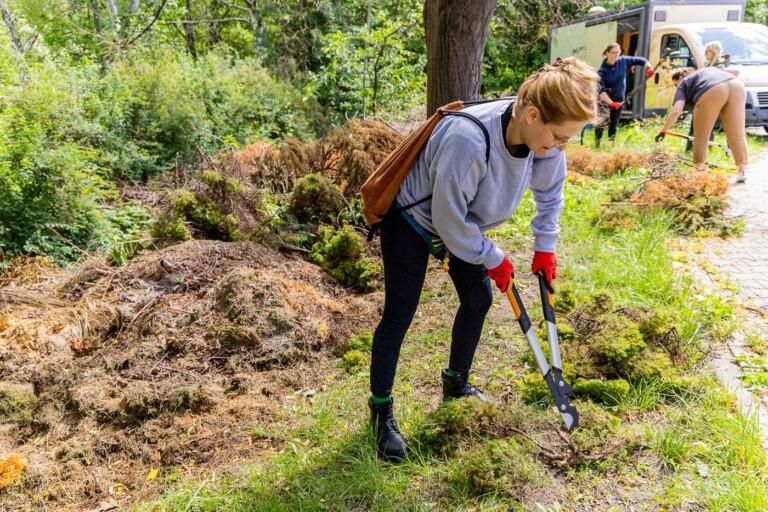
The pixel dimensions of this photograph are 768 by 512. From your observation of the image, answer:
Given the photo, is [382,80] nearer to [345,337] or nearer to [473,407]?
[345,337]

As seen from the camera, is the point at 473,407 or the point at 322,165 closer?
the point at 473,407

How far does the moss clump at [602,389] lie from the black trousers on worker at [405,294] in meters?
0.66

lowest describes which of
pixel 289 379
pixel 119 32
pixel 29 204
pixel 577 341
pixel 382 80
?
pixel 289 379

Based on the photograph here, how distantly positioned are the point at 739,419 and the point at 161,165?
7.70 m

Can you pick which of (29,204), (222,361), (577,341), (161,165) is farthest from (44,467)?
(161,165)

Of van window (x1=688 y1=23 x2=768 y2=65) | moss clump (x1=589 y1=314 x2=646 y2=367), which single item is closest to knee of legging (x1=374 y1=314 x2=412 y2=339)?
moss clump (x1=589 y1=314 x2=646 y2=367)

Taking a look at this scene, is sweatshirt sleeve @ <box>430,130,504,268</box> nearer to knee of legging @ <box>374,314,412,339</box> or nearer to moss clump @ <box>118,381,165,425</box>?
knee of legging @ <box>374,314,412,339</box>

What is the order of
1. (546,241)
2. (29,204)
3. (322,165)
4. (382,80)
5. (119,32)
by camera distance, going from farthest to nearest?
(119,32) → (382,80) → (322,165) → (29,204) → (546,241)

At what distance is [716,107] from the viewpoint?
21.9 feet

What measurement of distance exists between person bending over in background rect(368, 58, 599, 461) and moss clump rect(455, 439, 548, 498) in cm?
36

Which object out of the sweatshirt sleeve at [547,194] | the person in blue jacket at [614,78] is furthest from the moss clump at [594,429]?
the person in blue jacket at [614,78]

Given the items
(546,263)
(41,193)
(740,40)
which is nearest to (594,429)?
(546,263)

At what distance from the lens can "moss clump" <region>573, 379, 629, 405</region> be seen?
2752 mm

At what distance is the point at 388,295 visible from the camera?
2340 mm
